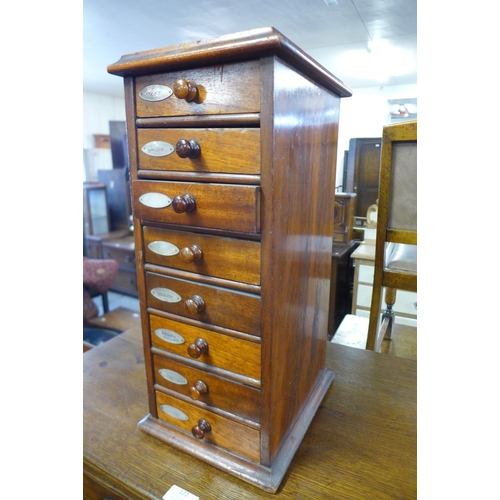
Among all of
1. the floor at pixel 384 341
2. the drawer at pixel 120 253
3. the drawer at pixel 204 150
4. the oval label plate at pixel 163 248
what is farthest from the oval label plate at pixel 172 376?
the drawer at pixel 120 253

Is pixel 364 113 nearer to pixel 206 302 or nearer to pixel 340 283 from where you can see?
pixel 340 283

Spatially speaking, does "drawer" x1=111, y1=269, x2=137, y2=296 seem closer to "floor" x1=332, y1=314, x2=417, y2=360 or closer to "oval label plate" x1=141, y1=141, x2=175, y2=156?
"floor" x1=332, y1=314, x2=417, y2=360

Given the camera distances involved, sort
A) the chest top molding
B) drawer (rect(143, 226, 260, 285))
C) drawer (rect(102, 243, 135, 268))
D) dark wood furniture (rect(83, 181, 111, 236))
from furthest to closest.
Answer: dark wood furniture (rect(83, 181, 111, 236)), drawer (rect(102, 243, 135, 268)), drawer (rect(143, 226, 260, 285)), the chest top molding

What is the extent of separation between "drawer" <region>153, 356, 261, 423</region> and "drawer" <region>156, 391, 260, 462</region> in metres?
0.02

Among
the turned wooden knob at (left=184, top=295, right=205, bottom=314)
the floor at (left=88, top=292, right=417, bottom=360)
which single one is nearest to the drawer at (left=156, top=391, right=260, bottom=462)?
the turned wooden knob at (left=184, top=295, right=205, bottom=314)

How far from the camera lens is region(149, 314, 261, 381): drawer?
56 cm

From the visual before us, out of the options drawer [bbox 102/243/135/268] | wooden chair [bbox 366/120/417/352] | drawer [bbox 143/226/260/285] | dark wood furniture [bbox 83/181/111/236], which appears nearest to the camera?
drawer [bbox 143/226/260/285]

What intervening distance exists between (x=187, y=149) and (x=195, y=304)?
0.80 ft

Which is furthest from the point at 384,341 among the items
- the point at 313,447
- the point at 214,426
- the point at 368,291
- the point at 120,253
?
the point at 120,253

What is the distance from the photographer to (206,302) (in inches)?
23.0
